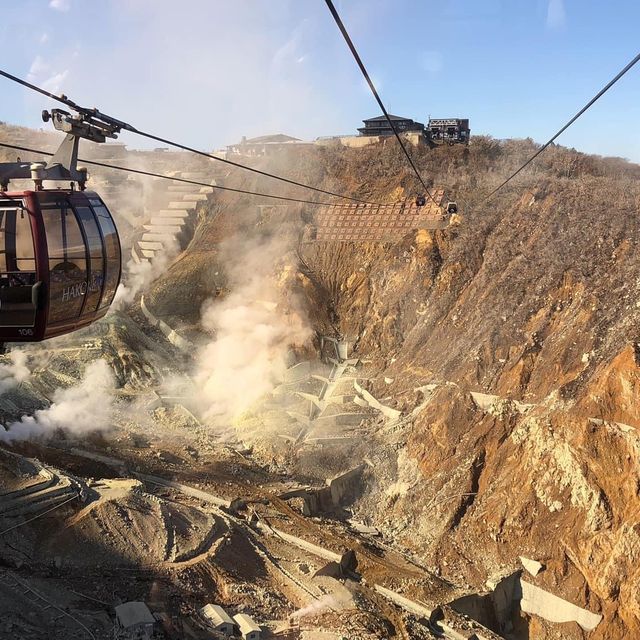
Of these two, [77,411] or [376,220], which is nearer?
[77,411]

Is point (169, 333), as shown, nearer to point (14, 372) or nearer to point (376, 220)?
point (14, 372)

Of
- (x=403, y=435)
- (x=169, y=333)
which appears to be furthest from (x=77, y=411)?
(x=403, y=435)

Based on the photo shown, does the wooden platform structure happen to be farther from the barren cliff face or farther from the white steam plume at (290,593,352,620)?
the white steam plume at (290,593,352,620)

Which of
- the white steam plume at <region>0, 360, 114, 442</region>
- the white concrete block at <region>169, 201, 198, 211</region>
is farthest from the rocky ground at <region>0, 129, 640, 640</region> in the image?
the white concrete block at <region>169, 201, 198, 211</region>

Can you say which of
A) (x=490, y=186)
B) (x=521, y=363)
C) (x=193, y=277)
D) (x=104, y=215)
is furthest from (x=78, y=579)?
(x=490, y=186)

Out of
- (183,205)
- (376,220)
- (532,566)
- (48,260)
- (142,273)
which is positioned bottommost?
(532,566)

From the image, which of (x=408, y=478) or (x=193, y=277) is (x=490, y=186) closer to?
(x=193, y=277)

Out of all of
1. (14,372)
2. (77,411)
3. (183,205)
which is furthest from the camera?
(183,205)
